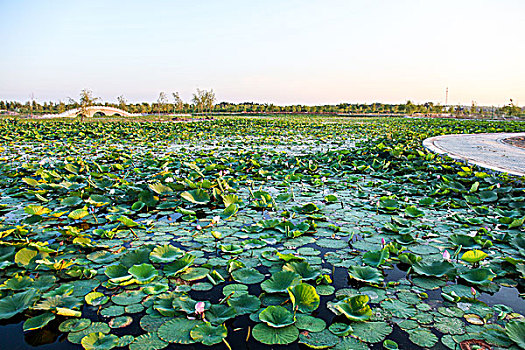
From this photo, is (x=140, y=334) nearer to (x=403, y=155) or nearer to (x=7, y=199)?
(x=7, y=199)

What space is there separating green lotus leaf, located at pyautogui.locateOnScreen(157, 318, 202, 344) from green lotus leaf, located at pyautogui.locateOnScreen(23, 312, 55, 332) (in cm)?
62

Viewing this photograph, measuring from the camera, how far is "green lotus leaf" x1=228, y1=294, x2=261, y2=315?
6.53ft

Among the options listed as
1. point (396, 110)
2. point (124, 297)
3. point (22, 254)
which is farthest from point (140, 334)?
point (396, 110)

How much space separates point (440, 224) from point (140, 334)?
304cm

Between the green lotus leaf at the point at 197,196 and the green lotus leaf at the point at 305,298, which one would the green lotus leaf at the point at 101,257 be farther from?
the green lotus leaf at the point at 305,298

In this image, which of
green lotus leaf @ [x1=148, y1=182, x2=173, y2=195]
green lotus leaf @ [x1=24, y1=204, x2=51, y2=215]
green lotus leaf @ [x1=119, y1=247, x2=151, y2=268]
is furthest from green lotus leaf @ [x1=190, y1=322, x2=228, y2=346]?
green lotus leaf @ [x1=148, y1=182, x2=173, y2=195]

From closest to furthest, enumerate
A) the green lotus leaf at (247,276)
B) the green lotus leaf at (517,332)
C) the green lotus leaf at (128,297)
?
the green lotus leaf at (517,332) < the green lotus leaf at (128,297) < the green lotus leaf at (247,276)

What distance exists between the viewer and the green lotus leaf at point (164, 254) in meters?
2.50

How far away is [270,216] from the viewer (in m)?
3.80

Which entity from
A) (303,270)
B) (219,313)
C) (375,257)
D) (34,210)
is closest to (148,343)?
(219,313)

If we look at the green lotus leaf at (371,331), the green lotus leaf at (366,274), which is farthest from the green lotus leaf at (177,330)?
the green lotus leaf at (366,274)

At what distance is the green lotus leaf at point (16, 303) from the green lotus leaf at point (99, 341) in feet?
1.60

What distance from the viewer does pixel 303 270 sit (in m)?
2.39

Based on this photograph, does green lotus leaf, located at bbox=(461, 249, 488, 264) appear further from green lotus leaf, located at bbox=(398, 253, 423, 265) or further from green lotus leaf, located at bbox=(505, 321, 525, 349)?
→ green lotus leaf, located at bbox=(505, 321, 525, 349)
